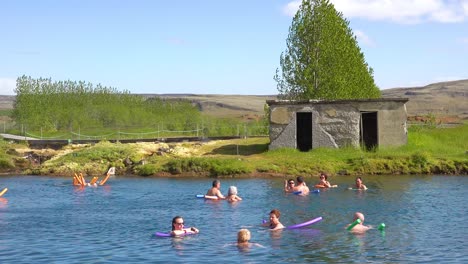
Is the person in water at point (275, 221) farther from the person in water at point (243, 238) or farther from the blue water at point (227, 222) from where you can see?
the person in water at point (243, 238)

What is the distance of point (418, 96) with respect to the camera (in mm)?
198250

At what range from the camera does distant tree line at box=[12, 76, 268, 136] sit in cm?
8606

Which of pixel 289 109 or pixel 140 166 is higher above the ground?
pixel 289 109

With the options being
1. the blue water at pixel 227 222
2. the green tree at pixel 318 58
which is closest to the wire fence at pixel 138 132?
the green tree at pixel 318 58

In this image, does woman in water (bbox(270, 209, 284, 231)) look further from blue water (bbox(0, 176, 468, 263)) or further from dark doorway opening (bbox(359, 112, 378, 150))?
dark doorway opening (bbox(359, 112, 378, 150))

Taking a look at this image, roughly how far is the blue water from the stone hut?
8.22 metres

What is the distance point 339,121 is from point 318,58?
1111cm

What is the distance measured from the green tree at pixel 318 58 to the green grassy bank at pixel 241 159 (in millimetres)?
6360

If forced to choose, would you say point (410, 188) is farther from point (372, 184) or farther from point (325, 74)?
point (325, 74)

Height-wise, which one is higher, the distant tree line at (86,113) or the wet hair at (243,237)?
the distant tree line at (86,113)

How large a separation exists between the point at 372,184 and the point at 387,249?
17521 millimetres

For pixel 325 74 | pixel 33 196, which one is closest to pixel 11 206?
pixel 33 196

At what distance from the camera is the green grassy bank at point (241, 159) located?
45125mm

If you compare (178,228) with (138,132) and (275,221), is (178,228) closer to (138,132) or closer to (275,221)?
(275,221)
